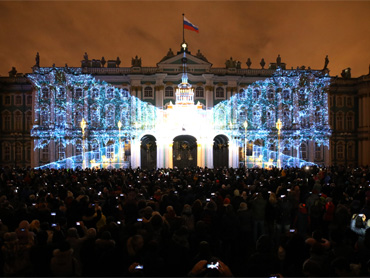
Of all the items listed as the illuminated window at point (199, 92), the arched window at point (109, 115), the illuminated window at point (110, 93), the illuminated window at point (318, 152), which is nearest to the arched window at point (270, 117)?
the illuminated window at point (318, 152)

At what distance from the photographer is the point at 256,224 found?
11.8 m

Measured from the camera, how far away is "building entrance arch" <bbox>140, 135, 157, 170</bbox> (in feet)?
168

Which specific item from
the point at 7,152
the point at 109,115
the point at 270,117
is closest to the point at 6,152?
the point at 7,152

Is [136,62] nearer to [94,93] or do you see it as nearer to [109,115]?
[94,93]

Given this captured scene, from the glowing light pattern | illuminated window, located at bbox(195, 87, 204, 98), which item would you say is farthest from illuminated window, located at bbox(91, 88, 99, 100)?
the glowing light pattern

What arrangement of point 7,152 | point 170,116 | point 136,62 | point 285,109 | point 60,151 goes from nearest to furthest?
point 170,116 → point 60,151 → point 136,62 → point 285,109 → point 7,152

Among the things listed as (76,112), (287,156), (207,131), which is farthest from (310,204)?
(76,112)

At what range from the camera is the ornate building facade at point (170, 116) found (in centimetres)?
4834

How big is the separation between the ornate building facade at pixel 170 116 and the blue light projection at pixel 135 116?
0.46ft

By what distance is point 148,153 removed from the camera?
52281mm

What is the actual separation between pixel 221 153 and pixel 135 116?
13.8 metres

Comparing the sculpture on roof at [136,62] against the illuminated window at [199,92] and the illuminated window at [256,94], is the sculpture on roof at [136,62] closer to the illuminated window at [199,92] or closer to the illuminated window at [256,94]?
the illuminated window at [199,92]

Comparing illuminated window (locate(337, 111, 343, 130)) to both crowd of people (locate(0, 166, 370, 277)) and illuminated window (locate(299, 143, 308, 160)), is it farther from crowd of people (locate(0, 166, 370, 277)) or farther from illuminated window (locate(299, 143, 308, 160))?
crowd of people (locate(0, 166, 370, 277))

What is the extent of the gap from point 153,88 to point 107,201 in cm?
3956
